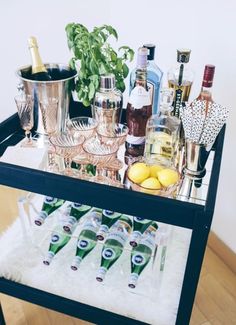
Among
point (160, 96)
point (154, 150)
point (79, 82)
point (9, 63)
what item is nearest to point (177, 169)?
point (154, 150)

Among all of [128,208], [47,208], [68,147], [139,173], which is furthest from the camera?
[47,208]

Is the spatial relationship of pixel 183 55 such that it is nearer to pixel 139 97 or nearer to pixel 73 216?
pixel 139 97

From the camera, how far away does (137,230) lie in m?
1.04

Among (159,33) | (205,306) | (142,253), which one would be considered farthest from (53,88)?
(205,306)

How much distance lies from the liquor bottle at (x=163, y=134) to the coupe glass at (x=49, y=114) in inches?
11.9

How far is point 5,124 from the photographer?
1.11 metres

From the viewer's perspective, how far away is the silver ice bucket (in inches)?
39.8

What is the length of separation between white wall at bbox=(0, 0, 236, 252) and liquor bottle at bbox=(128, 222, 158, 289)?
1.73 ft

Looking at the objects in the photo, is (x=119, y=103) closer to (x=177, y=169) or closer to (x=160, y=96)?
(x=160, y=96)

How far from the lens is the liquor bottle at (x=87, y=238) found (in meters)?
1.09

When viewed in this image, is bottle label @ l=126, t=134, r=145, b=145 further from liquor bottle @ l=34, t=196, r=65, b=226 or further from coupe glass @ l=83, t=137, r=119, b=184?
liquor bottle @ l=34, t=196, r=65, b=226

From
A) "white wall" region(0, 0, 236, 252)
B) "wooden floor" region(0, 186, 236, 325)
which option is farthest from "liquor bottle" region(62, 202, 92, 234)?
"white wall" region(0, 0, 236, 252)

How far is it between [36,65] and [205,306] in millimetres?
1095

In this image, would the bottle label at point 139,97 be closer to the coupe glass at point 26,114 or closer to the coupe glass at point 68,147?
the coupe glass at point 68,147
